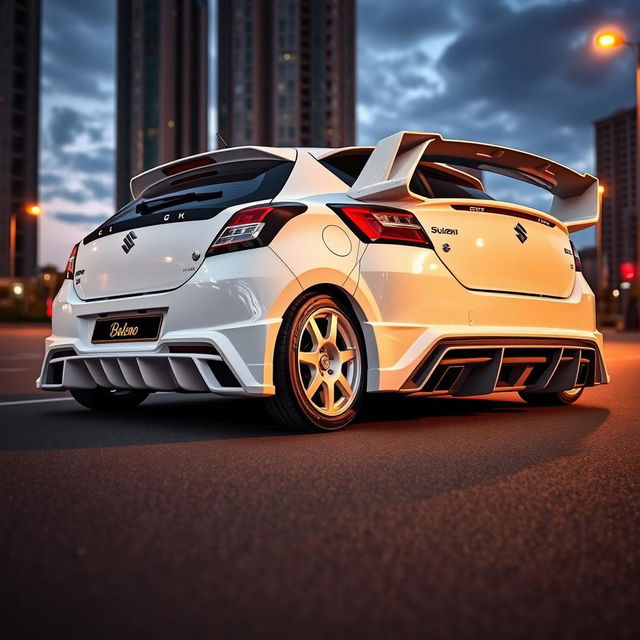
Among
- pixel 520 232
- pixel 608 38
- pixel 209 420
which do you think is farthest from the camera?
pixel 608 38

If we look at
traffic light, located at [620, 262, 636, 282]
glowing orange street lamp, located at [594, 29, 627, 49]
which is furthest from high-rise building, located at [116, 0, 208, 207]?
glowing orange street lamp, located at [594, 29, 627, 49]

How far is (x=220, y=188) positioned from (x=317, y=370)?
129 cm

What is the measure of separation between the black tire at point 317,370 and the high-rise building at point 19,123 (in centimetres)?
13147

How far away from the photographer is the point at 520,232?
6.52 metres

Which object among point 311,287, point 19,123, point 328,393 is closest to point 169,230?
point 311,287

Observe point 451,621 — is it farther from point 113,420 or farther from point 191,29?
point 191,29

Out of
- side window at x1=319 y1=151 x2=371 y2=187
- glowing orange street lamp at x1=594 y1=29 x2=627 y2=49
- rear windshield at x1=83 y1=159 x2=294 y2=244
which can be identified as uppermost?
glowing orange street lamp at x1=594 y1=29 x2=627 y2=49

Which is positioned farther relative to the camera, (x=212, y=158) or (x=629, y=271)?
(x=629, y=271)

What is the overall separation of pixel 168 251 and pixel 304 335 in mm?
954

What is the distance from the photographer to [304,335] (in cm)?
527

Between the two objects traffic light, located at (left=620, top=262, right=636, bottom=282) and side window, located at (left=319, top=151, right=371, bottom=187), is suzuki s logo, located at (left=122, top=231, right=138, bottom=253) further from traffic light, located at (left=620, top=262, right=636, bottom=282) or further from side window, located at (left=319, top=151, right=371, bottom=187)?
traffic light, located at (left=620, top=262, right=636, bottom=282)

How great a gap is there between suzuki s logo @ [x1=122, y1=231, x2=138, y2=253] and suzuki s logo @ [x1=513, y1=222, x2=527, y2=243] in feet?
8.83

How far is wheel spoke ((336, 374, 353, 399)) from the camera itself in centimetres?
531

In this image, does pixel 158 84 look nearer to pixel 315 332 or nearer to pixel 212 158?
pixel 212 158
